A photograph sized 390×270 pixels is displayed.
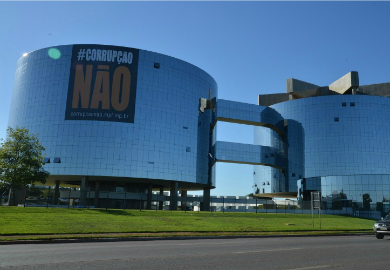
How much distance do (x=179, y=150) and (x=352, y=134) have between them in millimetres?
39785

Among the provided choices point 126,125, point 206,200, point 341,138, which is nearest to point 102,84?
point 126,125

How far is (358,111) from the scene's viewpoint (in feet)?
269

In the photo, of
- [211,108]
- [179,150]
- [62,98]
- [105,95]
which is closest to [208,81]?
[211,108]

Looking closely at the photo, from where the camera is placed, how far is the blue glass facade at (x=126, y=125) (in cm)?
6116

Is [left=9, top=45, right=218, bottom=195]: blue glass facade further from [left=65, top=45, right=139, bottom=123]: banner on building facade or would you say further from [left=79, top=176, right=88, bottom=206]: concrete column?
[left=79, top=176, right=88, bottom=206]: concrete column

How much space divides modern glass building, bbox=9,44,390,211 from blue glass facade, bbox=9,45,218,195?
6.8 inches

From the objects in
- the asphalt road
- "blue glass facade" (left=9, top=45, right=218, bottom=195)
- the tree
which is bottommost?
the asphalt road

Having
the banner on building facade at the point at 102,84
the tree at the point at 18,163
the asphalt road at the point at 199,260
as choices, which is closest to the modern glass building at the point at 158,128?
the banner on building facade at the point at 102,84

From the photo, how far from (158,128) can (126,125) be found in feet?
18.6

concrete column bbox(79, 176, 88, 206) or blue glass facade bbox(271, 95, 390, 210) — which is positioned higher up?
blue glass facade bbox(271, 95, 390, 210)

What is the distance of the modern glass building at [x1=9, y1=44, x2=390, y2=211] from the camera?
201 ft

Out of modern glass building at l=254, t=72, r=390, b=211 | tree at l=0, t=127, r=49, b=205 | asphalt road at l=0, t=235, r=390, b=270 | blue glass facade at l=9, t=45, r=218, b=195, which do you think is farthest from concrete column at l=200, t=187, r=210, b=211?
asphalt road at l=0, t=235, r=390, b=270

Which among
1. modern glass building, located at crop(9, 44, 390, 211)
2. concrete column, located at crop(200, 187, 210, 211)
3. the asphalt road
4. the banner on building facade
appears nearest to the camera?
the asphalt road

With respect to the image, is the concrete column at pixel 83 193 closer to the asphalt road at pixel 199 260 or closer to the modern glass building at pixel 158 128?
the modern glass building at pixel 158 128
